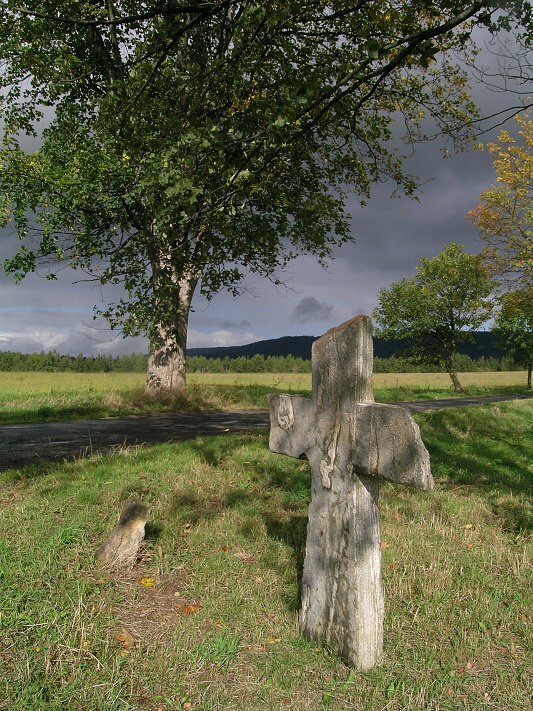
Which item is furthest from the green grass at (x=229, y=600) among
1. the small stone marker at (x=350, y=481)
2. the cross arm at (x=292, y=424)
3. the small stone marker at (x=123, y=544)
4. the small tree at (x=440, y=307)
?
the small tree at (x=440, y=307)

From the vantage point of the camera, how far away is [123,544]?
440 centimetres

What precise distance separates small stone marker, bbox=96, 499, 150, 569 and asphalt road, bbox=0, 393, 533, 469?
3.47m

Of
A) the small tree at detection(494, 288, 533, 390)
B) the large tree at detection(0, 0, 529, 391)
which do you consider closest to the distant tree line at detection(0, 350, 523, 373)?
the small tree at detection(494, 288, 533, 390)

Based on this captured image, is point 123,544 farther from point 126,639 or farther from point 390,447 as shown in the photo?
point 390,447

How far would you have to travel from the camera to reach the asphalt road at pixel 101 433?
8508mm

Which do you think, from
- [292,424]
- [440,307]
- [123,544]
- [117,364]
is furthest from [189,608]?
[117,364]

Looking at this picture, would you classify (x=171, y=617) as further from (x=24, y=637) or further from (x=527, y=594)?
(x=527, y=594)

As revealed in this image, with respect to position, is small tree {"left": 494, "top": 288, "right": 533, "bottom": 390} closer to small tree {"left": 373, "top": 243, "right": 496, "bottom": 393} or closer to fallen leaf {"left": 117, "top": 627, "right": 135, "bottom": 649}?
small tree {"left": 373, "top": 243, "right": 496, "bottom": 393}

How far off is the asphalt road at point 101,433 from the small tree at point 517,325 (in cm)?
1500

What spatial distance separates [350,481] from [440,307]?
34480 mm

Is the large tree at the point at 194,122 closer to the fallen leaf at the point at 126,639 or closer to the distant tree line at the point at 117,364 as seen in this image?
the fallen leaf at the point at 126,639

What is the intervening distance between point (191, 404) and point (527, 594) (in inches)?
535

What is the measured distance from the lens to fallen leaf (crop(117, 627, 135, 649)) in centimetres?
343

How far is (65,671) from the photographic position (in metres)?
3.10
